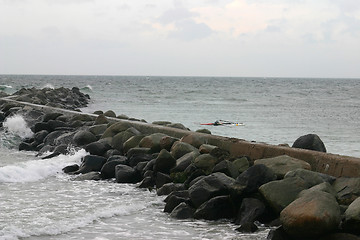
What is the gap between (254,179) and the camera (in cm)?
638

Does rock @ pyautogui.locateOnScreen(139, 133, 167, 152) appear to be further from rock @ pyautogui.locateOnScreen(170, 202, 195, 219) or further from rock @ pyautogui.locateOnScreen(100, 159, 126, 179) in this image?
rock @ pyautogui.locateOnScreen(170, 202, 195, 219)

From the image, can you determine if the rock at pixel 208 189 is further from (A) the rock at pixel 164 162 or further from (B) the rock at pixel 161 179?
(A) the rock at pixel 164 162

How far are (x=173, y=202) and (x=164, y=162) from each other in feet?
5.20

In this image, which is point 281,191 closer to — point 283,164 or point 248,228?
point 248,228

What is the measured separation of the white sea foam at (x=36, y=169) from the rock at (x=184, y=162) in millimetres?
2672

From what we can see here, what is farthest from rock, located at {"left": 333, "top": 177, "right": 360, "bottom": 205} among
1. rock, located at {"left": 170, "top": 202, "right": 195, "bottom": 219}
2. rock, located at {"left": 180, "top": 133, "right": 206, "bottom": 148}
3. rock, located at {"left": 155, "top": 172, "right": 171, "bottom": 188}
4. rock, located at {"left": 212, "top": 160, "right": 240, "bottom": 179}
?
rock, located at {"left": 180, "top": 133, "right": 206, "bottom": 148}

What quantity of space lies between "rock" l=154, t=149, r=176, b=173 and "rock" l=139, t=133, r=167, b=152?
1.21 metres

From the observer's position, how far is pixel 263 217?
6.13 m

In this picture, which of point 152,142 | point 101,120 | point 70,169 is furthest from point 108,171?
point 101,120

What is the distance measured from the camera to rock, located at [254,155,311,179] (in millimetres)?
6777

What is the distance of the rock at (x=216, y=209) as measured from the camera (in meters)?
6.32

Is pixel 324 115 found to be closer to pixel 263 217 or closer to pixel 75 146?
pixel 75 146

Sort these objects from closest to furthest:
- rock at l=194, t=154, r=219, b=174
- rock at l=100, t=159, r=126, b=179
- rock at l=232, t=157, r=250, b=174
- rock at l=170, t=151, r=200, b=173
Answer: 1. rock at l=232, t=157, r=250, b=174
2. rock at l=194, t=154, r=219, b=174
3. rock at l=170, t=151, r=200, b=173
4. rock at l=100, t=159, r=126, b=179

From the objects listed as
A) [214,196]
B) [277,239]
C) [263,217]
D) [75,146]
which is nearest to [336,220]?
[277,239]
